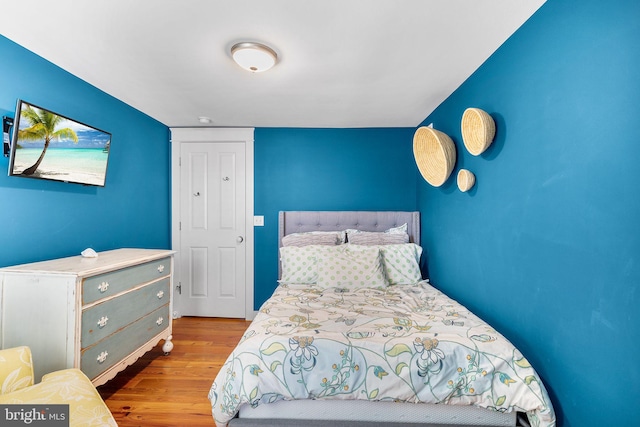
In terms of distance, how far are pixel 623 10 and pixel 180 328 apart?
405cm

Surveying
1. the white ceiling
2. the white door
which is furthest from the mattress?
the white door

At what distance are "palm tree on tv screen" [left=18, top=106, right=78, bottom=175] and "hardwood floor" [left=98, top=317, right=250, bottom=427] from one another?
5.44 feet

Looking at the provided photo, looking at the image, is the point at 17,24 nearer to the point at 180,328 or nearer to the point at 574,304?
the point at 180,328

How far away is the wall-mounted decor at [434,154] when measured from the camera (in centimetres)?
242

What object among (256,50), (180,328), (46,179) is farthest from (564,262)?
(180,328)

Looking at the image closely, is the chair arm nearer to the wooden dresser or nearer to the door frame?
the wooden dresser

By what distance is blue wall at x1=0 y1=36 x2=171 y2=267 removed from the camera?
1886 mm

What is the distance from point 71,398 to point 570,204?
239 centimetres

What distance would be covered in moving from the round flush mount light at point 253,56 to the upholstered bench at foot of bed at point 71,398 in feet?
6.51

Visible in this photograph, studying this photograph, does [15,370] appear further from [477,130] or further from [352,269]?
[477,130]

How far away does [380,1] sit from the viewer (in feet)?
4.77

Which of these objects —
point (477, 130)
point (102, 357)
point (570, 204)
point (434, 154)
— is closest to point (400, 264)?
point (434, 154)

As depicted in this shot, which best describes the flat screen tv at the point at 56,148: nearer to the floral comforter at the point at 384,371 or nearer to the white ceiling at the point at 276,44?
the white ceiling at the point at 276,44

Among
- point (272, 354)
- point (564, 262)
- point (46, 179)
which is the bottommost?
point (272, 354)
